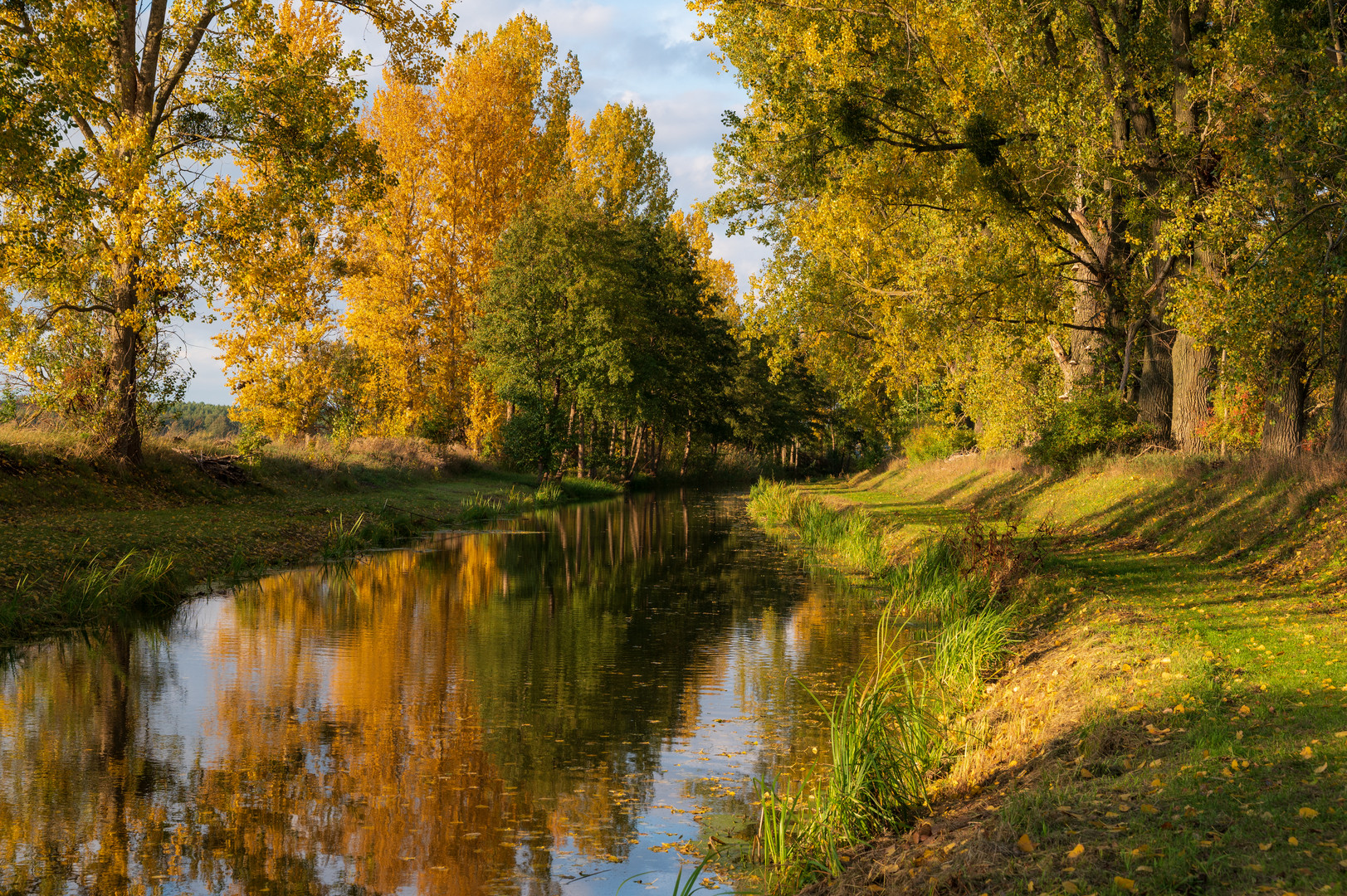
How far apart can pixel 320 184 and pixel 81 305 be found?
16.5 ft

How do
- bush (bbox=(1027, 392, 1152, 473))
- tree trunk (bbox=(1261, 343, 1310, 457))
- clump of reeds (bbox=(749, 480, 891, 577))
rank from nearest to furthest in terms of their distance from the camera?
tree trunk (bbox=(1261, 343, 1310, 457))
clump of reeds (bbox=(749, 480, 891, 577))
bush (bbox=(1027, 392, 1152, 473))

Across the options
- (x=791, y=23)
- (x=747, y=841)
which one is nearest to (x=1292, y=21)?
(x=791, y=23)

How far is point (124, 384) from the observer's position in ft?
61.8

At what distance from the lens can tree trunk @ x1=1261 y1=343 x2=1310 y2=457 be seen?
1620 centimetres

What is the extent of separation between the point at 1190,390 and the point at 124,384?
20.5 metres

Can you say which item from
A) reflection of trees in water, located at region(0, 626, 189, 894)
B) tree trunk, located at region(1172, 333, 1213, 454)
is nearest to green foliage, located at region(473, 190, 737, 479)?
tree trunk, located at region(1172, 333, 1213, 454)

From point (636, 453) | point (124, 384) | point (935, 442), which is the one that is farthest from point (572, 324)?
point (124, 384)

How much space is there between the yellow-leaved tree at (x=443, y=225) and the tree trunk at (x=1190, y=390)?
2514 centimetres

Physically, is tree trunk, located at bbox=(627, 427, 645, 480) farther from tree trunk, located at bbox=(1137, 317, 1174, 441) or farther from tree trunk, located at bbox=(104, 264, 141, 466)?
tree trunk, located at bbox=(1137, 317, 1174, 441)

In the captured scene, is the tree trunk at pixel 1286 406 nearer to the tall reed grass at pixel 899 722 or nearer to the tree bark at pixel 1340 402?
the tree bark at pixel 1340 402

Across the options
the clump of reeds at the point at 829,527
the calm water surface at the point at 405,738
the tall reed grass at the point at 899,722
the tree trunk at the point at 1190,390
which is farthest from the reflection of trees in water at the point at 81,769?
the tree trunk at the point at 1190,390

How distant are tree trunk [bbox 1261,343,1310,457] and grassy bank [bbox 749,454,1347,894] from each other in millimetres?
2048

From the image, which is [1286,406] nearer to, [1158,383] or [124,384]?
[1158,383]

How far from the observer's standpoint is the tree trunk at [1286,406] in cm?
1620
